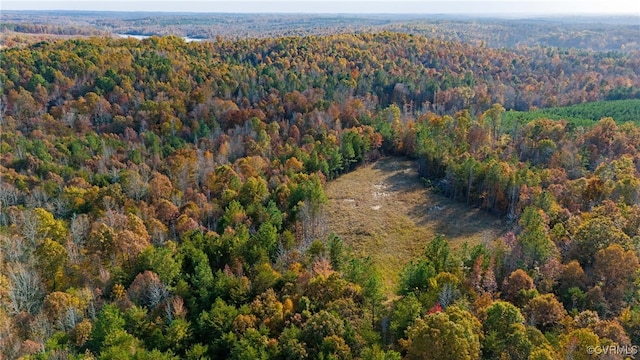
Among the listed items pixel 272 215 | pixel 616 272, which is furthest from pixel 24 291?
pixel 616 272

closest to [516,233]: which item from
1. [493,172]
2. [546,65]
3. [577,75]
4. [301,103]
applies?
→ [493,172]

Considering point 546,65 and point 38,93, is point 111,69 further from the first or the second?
point 546,65

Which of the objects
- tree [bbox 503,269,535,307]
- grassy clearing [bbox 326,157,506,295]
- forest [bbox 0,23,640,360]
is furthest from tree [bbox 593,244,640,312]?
grassy clearing [bbox 326,157,506,295]

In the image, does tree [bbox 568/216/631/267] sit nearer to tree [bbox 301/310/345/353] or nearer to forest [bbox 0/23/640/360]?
forest [bbox 0/23/640/360]

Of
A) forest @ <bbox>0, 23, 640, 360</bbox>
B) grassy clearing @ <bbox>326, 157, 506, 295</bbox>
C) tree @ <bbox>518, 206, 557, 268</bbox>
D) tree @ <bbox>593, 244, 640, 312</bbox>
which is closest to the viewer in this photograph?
forest @ <bbox>0, 23, 640, 360</bbox>

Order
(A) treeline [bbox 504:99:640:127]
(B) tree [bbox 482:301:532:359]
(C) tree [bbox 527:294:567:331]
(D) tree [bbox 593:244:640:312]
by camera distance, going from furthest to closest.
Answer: (A) treeline [bbox 504:99:640:127] < (D) tree [bbox 593:244:640:312] < (C) tree [bbox 527:294:567:331] < (B) tree [bbox 482:301:532:359]

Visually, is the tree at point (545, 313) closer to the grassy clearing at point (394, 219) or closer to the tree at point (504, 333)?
the tree at point (504, 333)

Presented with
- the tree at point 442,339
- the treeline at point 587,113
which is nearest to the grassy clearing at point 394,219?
the tree at point 442,339
